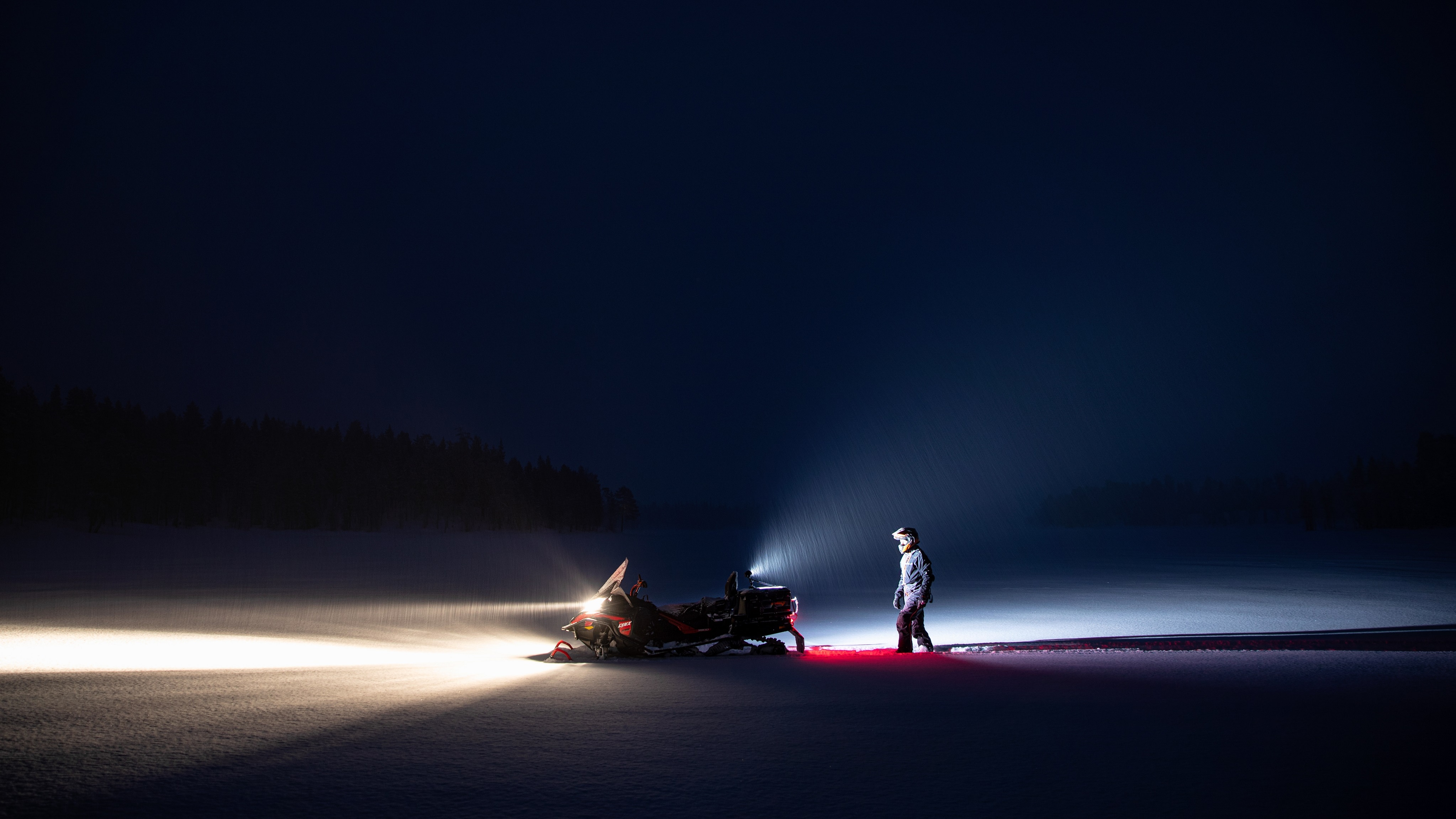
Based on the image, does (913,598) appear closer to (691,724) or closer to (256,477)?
(691,724)

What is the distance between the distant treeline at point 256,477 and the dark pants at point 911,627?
89386 mm

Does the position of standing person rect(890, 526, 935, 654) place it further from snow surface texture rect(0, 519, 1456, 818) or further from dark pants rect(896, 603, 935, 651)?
snow surface texture rect(0, 519, 1456, 818)

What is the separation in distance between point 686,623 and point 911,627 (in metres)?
3.57

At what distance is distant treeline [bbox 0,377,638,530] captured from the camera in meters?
82.4

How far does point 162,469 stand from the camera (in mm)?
98750

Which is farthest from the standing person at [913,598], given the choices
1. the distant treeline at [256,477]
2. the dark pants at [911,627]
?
the distant treeline at [256,477]

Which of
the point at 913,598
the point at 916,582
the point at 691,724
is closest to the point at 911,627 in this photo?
the point at 913,598

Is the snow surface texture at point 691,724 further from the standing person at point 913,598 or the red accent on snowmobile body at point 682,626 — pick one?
the red accent on snowmobile body at point 682,626

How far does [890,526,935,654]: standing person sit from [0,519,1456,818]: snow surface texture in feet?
1.54

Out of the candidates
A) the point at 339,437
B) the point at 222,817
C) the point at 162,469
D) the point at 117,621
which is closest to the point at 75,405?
the point at 162,469

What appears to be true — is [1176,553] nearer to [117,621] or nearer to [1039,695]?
[1039,695]

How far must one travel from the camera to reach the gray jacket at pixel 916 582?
1289cm

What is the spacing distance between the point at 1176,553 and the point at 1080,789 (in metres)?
60.1

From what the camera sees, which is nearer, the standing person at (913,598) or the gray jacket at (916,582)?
the standing person at (913,598)
